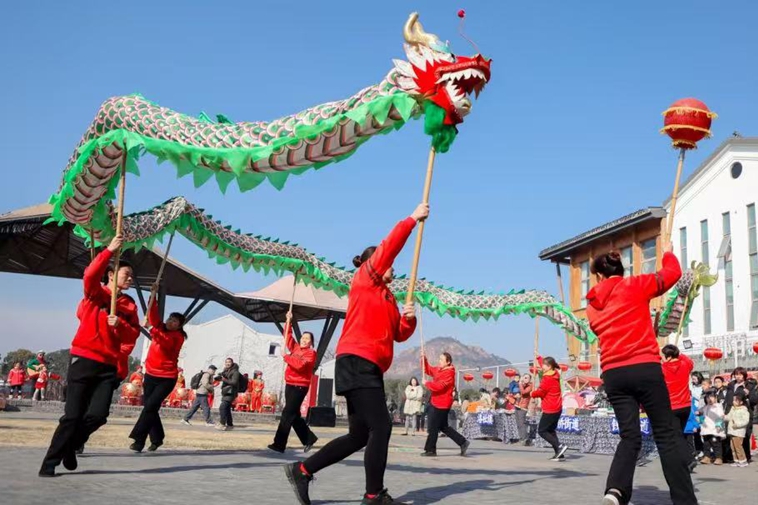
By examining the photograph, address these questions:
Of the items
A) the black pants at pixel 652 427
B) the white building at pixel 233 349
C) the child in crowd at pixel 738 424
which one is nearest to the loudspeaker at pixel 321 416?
the white building at pixel 233 349

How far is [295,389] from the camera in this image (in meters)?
10.1

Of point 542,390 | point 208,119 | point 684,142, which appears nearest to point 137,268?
point 542,390

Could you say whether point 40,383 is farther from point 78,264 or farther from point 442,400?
point 442,400

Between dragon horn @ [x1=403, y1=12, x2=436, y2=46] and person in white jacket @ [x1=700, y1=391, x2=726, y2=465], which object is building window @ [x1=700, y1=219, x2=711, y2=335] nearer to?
person in white jacket @ [x1=700, y1=391, x2=726, y2=465]

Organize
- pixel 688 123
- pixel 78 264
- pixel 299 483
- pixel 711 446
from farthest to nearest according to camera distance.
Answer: pixel 78 264
pixel 711 446
pixel 688 123
pixel 299 483

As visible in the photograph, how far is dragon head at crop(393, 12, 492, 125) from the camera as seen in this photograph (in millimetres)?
6180

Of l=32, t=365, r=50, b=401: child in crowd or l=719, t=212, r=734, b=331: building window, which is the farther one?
l=719, t=212, r=734, b=331: building window

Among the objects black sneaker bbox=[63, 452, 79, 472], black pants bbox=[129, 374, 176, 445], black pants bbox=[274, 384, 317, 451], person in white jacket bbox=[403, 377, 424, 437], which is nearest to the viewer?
black sneaker bbox=[63, 452, 79, 472]

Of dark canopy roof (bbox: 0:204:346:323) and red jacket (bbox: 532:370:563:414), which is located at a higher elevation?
dark canopy roof (bbox: 0:204:346:323)

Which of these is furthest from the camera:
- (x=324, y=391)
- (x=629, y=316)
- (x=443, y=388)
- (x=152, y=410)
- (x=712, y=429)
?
(x=324, y=391)

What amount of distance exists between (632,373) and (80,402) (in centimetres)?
476

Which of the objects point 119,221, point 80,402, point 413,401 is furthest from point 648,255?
point 80,402

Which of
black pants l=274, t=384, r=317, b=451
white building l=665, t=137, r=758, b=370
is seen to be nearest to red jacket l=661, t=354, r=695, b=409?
black pants l=274, t=384, r=317, b=451

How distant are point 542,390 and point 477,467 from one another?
319 cm
